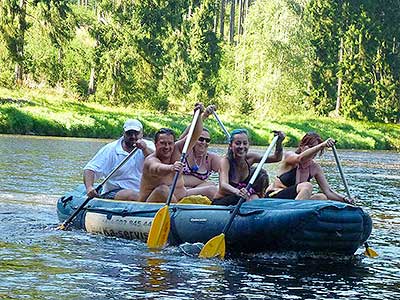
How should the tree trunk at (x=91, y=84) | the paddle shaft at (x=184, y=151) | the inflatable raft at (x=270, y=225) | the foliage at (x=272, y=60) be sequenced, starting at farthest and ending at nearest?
the foliage at (x=272, y=60) < the tree trunk at (x=91, y=84) < the paddle shaft at (x=184, y=151) < the inflatable raft at (x=270, y=225)

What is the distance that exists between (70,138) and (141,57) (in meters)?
15.3

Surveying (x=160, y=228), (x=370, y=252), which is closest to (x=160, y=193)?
(x=160, y=228)

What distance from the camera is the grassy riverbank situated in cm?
3080

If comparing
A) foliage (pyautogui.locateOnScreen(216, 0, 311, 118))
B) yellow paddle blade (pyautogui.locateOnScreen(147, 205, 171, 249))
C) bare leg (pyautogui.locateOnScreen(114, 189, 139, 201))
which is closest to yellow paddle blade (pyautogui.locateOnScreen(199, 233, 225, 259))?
yellow paddle blade (pyautogui.locateOnScreen(147, 205, 171, 249))

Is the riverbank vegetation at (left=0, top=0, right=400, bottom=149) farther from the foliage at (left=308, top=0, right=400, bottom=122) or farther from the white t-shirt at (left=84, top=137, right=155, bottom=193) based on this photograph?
the white t-shirt at (left=84, top=137, right=155, bottom=193)

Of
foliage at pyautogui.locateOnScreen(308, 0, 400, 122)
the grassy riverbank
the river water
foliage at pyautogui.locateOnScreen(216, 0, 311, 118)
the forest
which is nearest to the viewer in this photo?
the river water

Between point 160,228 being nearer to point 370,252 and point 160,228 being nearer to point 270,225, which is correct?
point 270,225

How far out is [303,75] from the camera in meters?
47.7

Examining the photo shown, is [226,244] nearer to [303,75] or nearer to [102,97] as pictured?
[102,97]

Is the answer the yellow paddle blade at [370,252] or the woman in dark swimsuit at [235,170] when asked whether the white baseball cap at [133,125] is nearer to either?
the woman in dark swimsuit at [235,170]

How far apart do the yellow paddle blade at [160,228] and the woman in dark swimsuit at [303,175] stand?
1.39 meters

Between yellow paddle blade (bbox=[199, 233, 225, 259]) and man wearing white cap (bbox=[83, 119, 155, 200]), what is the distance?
1698 mm

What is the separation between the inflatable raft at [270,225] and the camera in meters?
8.28

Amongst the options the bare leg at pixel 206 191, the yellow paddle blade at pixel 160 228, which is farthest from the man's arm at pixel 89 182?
the yellow paddle blade at pixel 160 228
